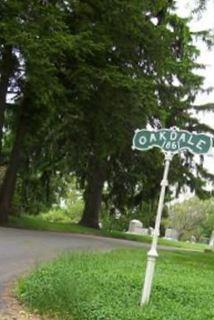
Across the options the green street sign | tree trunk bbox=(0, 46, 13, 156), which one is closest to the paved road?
the green street sign

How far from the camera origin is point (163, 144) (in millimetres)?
9594

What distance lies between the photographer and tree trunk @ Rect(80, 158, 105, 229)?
128ft

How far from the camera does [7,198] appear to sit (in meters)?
29.0

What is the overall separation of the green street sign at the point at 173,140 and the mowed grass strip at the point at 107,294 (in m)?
2.08

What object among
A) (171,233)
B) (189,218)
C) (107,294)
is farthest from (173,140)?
(189,218)

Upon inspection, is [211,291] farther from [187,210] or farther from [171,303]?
[187,210]

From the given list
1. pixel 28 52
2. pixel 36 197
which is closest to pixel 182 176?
pixel 36 197

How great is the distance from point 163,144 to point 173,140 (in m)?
0.16

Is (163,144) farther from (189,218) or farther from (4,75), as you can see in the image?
(189,218)

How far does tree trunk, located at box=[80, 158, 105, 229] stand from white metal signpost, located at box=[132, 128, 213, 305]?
92.4ft

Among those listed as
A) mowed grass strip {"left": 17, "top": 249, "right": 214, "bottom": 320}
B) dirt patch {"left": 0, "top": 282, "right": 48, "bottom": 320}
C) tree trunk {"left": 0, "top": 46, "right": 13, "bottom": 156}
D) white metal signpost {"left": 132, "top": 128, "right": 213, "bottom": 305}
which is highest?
tree trunk {"left": 0, "top": 46, "right": 13, "bottom": 156}

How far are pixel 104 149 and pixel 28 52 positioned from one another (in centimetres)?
779

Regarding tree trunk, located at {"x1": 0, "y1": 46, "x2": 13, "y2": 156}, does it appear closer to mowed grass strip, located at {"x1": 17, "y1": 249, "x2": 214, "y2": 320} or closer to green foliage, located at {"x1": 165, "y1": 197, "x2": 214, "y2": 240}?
mowed grass strip, located at {"x1": 17, "y1": 249, "x2": 214, "y2": 320}

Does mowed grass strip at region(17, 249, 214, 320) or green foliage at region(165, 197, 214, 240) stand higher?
green foliage at region(165, 197, 214, 240)
